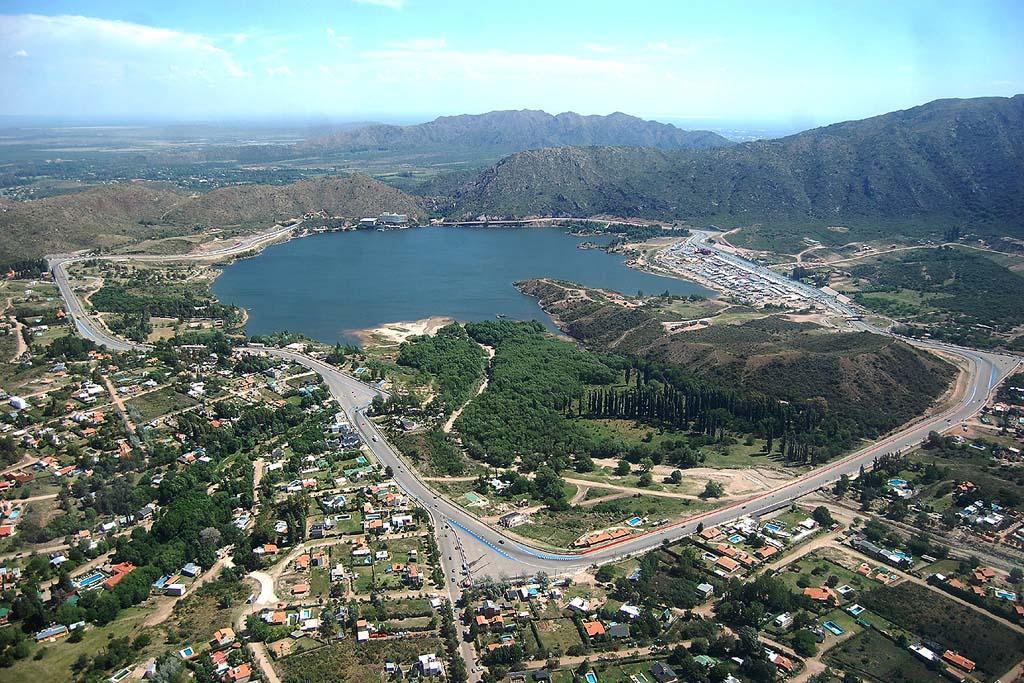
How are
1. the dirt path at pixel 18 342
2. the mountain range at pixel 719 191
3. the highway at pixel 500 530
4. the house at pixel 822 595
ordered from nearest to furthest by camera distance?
the house at pixel 822 595 → the highway at pixel 500 530 → the dirt path at pixel 18 342 → the mountain range at pixel 719 191

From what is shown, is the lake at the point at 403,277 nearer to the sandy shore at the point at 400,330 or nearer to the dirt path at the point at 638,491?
the sandy shore at the point at 400,330

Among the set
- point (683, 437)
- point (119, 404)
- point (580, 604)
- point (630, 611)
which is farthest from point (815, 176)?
point (580, 604)

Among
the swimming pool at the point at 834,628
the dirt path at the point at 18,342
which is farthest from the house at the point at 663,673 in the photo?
the dirt path at the point at 18,342

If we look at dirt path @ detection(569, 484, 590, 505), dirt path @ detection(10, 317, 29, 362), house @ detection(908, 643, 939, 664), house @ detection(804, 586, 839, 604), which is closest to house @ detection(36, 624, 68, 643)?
dirt path @ detection(569, 484, 590, 505)

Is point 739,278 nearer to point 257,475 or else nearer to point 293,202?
point 257,475

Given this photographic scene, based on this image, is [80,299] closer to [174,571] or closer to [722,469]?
[174,571]

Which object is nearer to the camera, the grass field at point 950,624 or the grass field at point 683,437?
the grass field at point 950,624

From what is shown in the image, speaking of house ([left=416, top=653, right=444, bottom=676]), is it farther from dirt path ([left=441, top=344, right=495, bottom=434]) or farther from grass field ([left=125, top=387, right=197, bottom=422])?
grass field ([left=125, top=387, right=197, bottom=422])
